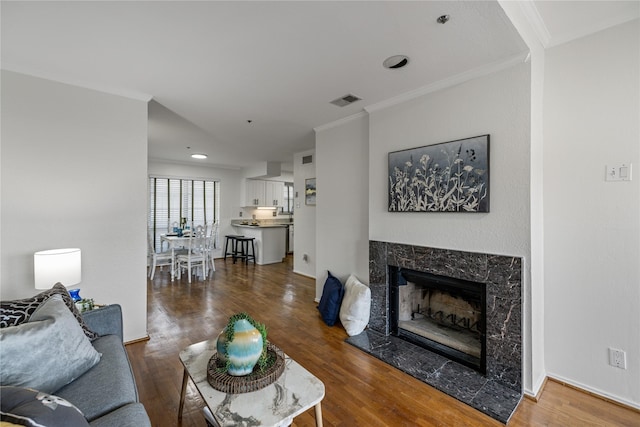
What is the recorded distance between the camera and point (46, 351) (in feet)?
4.23

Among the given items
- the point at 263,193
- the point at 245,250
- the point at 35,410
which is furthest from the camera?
the point at 263,193

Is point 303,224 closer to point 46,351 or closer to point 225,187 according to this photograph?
point 225,187

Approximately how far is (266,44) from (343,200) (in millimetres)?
2036

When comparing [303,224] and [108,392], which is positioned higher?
[303,224]

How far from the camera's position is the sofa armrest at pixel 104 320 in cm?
186

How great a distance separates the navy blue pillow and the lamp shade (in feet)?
7.60

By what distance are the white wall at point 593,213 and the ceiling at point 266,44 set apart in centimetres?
28

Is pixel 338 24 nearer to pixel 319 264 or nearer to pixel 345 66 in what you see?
pixel 345 66

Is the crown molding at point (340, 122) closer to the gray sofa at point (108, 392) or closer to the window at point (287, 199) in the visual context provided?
the gray sofa at point (108, 392)

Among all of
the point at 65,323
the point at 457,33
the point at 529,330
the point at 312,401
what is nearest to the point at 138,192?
the point at 65,323

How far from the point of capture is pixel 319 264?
3881 millimetres

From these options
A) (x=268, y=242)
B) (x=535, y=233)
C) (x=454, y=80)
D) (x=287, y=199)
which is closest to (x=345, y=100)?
(x=454, y=80)

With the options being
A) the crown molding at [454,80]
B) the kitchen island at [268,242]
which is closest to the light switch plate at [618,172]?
the crown molding at [454,80]

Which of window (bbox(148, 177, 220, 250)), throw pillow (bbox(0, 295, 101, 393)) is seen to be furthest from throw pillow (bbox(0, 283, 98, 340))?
window (bbox(148, 177, 220, 250))
